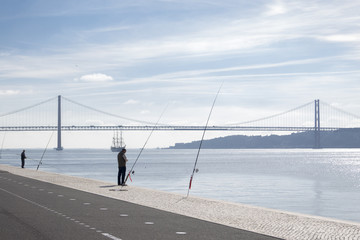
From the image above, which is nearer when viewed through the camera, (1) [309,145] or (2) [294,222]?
(2) [294,222]

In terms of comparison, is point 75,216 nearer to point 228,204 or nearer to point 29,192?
point 228,204

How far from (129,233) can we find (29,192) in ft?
32.0

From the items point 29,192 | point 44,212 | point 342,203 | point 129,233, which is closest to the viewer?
point 129,233

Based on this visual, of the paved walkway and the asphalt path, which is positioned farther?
the paved walkway

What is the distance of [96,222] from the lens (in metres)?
11.4

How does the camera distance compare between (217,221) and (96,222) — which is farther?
(217,221)

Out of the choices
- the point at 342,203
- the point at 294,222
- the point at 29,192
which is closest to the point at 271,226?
the point at 294,222

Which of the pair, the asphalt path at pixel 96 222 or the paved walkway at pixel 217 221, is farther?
the paved walkway at pixel 217 221

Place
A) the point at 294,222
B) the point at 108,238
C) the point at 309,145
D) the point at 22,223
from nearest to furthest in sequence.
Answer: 1. the point at 108,238
2. the point at 22,223
3. the point at 294,222
4. the point at 309,145

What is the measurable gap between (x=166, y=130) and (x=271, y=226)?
98959mm

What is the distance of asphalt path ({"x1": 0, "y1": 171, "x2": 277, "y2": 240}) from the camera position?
388 inches

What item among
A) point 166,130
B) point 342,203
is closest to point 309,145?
point 166,130

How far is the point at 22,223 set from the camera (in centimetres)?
1120

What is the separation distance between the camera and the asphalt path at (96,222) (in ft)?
32.3
